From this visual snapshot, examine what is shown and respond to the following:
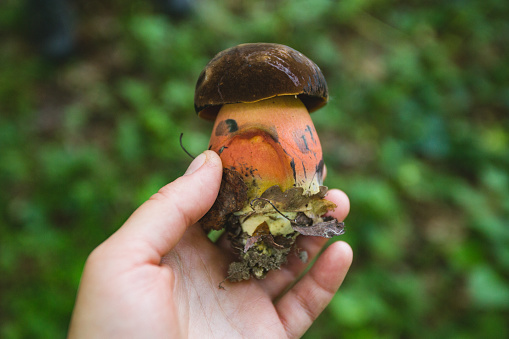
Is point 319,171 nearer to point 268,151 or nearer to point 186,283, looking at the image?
point 268,151

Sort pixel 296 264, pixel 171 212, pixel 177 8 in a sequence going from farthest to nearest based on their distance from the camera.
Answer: pixel 177 8, pixel 296 264, pixel 171 212

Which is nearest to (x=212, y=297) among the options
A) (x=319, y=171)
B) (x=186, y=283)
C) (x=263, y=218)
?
(x=186, y=283)

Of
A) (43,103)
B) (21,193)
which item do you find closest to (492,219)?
(21,193)

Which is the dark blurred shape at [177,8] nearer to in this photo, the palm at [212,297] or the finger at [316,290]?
the palm at [212,297]

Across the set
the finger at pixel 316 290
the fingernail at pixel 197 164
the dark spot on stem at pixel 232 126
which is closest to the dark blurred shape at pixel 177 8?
the dark spot on stem at pixel 232 126

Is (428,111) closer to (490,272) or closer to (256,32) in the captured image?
(490,272)

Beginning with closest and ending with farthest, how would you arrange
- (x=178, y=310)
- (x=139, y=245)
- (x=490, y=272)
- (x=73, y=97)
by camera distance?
(x=139, y=245) < (x=178, y=310) < (x=490, y=272) < (x=73, y=97)

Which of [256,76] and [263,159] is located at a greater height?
[256,76]
